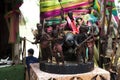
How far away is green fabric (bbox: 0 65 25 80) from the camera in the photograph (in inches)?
134

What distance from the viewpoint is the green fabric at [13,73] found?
3.39m

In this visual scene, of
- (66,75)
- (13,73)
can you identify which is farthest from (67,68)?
(13,73)

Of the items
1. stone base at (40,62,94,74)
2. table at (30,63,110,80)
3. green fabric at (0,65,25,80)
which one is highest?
stone base at (40,62,94,74)

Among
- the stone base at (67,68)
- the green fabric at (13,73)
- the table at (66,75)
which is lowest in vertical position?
the green fabric at (13,73)

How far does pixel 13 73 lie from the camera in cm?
345

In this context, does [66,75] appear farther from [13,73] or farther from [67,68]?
[13,73]

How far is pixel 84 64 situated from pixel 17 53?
3.83 feet

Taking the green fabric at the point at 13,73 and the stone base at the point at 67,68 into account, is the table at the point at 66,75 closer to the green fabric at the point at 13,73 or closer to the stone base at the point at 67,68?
the stone base at the point at 67,68

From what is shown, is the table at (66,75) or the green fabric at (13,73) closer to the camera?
the table at (66,75)

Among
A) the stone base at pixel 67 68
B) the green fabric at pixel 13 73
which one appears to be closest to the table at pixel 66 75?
the stone base at pixel 67 68

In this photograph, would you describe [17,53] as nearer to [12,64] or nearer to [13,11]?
[12,64]

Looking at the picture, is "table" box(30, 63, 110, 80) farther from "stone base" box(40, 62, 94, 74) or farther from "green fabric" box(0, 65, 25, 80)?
"green fabric" box(0, 65, 25, 80)

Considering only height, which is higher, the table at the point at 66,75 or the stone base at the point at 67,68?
the stone base at the point at 67,68

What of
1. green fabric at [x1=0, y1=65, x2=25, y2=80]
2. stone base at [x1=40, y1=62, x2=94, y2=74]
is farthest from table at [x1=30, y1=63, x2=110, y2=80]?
green fabric at [x1=0, y1=65, x2=25, y2=80]
